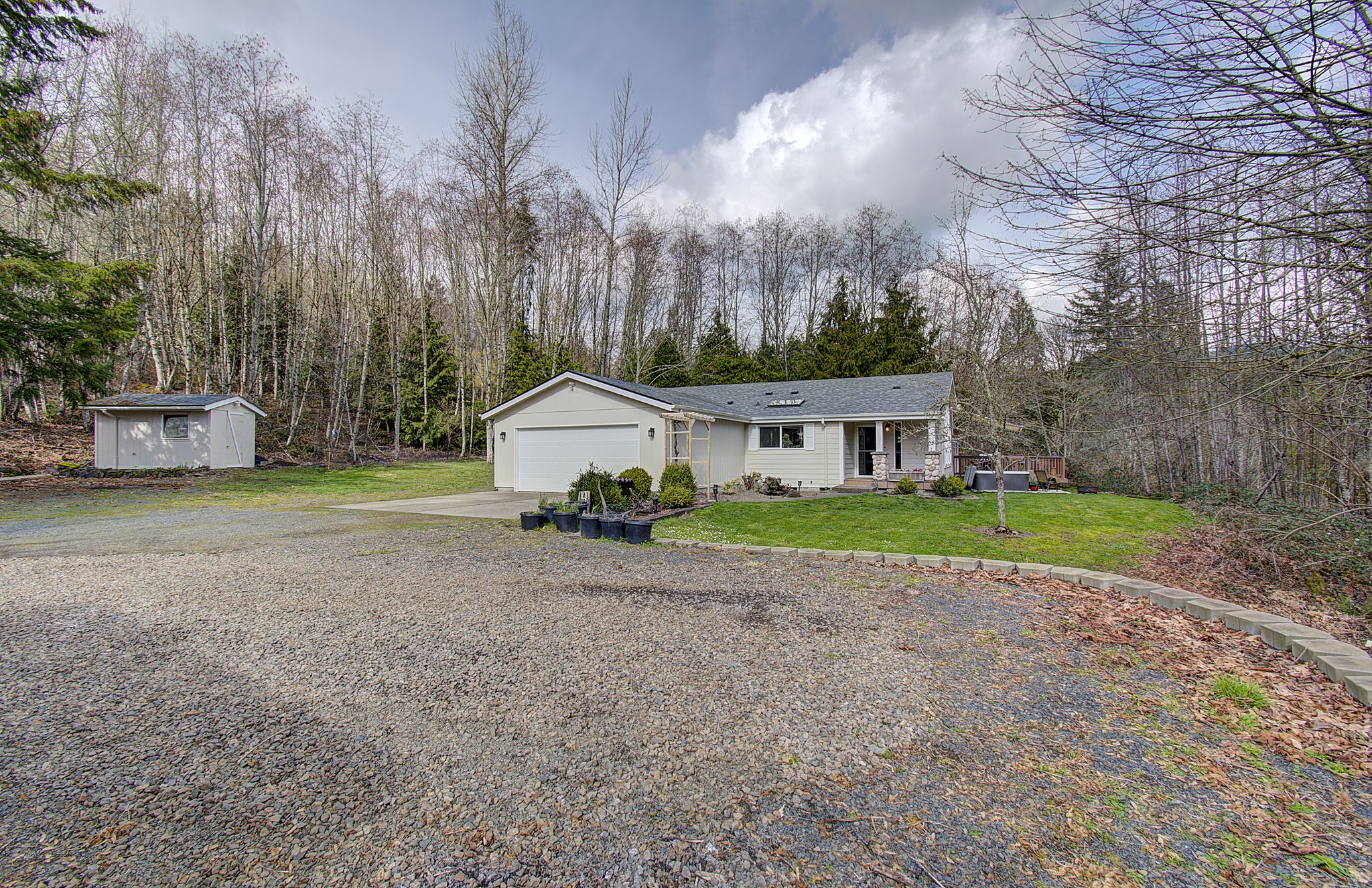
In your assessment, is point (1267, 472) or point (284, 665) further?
point (1267, 472)

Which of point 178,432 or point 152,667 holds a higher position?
point 178,432

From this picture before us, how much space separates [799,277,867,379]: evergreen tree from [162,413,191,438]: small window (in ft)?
82.4

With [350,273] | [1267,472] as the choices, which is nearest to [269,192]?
[350,273]

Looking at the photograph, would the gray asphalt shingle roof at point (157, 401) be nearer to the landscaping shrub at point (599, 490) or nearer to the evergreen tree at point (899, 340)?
the landscaping shrub at point (599, 490)

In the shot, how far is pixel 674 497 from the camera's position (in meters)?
11.8

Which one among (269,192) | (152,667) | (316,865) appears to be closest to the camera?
(316,865)

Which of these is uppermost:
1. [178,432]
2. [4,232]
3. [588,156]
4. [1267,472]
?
[588,156]

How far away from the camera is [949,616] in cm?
471

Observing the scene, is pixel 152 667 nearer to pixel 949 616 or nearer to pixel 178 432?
pixel 949 616

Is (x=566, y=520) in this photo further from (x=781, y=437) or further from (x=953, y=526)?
(x=781, y=437)

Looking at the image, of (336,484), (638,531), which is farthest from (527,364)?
(638,531)

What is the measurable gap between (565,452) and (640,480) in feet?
11.0

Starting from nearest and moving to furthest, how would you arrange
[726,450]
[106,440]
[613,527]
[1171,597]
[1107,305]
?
1. [1107,305]
2. [1171,597]
3. [613,527]
4. [726,450]
5. [106,440]

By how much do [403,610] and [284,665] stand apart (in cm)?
121
